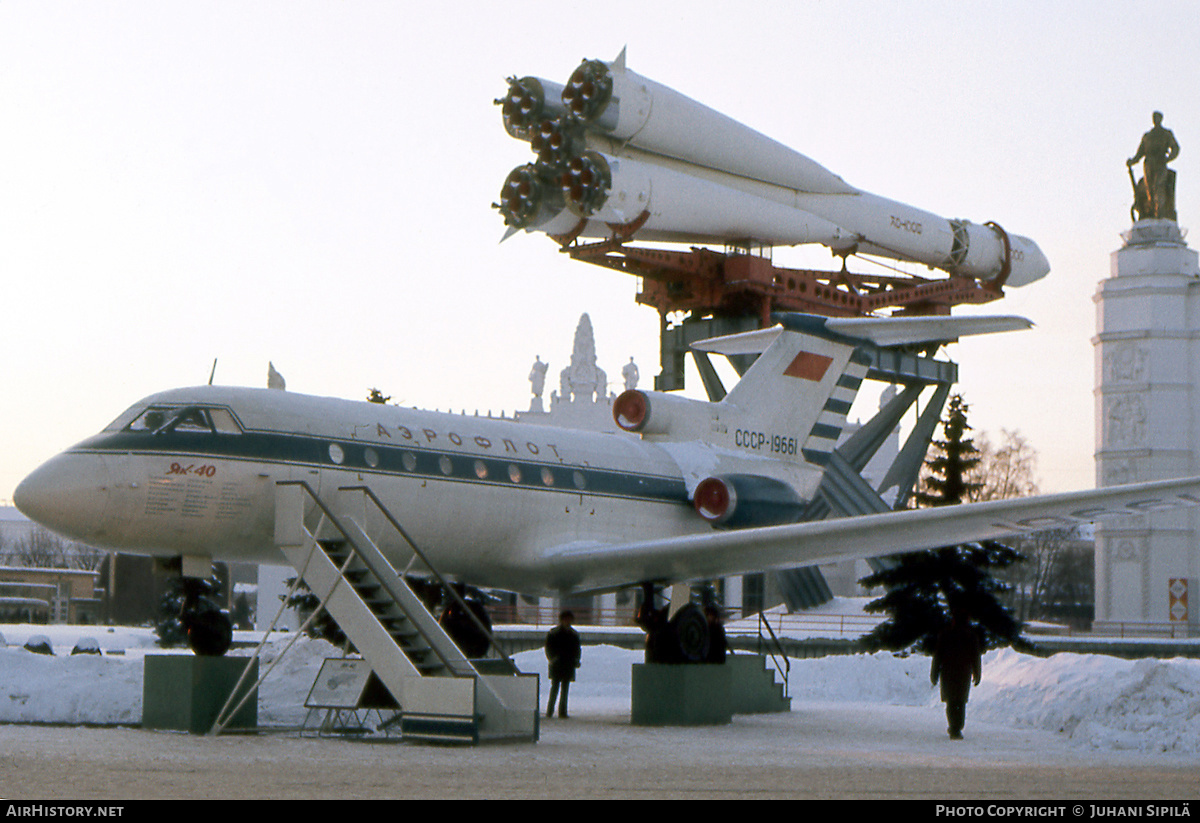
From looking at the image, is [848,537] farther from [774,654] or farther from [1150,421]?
[1150,421]

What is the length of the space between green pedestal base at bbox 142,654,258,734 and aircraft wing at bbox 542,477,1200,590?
15.7ft

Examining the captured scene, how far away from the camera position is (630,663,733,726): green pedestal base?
16.5 metres

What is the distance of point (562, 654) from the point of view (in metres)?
17.3

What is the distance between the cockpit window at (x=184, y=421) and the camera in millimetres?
14453

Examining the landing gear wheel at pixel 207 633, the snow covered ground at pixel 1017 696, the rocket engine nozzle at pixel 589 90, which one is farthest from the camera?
the rocket engine nozzle at pixel 589 90

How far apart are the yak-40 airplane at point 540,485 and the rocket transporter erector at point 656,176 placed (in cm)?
1010

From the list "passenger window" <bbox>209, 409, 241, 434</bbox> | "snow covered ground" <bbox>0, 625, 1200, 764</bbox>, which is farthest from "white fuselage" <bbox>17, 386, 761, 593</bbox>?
"snow covered ground" <bbox>0, 625, 1200, 764</bbox>

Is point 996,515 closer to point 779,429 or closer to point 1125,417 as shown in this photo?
point 779,429

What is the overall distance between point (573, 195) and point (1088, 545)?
91762 mm

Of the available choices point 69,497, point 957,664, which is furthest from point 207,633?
point 957,664

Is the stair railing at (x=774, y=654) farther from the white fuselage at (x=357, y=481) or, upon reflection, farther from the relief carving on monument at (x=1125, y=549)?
the relief carving on monument at (x=1125, y=549)

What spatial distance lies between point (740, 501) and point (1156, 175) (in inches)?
1675

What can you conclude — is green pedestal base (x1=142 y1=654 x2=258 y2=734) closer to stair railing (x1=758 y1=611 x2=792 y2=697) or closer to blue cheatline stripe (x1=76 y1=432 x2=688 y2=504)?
blue cheatline stripe (x1=76 y1=432 x2=688 y2=504)

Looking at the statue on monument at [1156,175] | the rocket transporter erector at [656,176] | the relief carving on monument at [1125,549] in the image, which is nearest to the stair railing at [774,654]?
the rocket transporter erector at [656,176]
